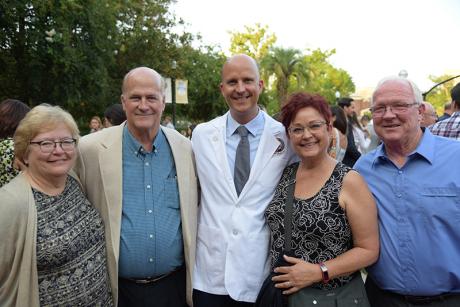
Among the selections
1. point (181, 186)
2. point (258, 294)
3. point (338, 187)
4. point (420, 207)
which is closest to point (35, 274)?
point (181, 186)

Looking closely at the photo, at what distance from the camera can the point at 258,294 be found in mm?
3062

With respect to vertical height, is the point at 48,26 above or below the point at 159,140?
above

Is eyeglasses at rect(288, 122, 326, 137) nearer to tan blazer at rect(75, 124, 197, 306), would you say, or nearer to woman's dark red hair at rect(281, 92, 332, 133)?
woman's dark red hair at rect(281, 92, 332, 133)

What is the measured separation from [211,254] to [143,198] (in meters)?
0.69

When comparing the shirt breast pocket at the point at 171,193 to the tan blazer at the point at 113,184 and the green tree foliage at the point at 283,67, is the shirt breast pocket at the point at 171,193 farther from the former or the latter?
the green tree foliage at the point at 283,67

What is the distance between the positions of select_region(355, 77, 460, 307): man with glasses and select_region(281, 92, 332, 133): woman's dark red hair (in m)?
0.32

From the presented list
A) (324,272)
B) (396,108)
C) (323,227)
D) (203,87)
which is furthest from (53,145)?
(203,87)

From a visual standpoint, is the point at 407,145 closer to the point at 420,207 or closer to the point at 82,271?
the point at 420,207

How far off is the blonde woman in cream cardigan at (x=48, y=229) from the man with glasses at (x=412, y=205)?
6.34ft

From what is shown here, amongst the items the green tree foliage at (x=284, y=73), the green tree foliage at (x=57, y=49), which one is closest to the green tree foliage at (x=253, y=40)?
the green tree foliage at (x=284, y=73)

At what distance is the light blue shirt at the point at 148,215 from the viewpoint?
3.21 metres

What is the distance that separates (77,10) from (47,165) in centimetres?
1101

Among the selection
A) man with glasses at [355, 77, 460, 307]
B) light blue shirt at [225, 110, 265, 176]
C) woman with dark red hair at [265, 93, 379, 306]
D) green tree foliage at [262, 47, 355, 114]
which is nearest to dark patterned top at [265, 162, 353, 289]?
woman with dark red hair at [265, 93, 379, 306]

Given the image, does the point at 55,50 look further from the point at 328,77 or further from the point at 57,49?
the point at 328,77
